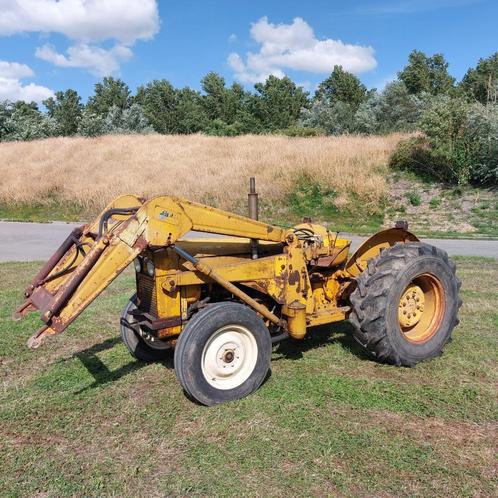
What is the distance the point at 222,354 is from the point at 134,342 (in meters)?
1.33

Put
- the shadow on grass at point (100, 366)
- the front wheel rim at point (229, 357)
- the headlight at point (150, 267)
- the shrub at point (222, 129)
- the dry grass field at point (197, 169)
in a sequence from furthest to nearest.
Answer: the shrub at point (222, 129)
the dry grass field at point (197, 169)
the shadow on grass at point (100, 366)
the headlight at point (150, 267)
the front wheel rim at point (229, 357)

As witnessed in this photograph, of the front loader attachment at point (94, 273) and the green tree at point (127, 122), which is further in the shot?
the green tree at point (127, 122)

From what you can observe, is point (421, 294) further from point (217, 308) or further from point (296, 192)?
point (296, 192)

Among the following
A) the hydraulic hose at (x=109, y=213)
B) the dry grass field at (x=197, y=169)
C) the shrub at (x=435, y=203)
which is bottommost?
the shrub at (x=435, y=203)

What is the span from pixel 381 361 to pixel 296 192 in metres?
14.7

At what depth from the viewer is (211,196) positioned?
2014 cm

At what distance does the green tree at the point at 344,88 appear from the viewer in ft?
159

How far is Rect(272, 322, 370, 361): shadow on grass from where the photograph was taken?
5.33 metres

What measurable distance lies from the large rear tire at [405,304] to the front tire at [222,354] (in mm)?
1006

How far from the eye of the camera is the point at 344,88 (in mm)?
49875

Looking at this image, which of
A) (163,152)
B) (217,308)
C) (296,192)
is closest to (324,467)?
(217,308)

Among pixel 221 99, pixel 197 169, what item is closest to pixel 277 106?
pixel 221 99

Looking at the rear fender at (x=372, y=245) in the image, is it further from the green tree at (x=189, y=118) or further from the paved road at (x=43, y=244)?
the green tree at (x=189, y=118)

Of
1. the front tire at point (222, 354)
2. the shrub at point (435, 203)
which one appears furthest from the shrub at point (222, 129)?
the front tire at point (222, 354)
